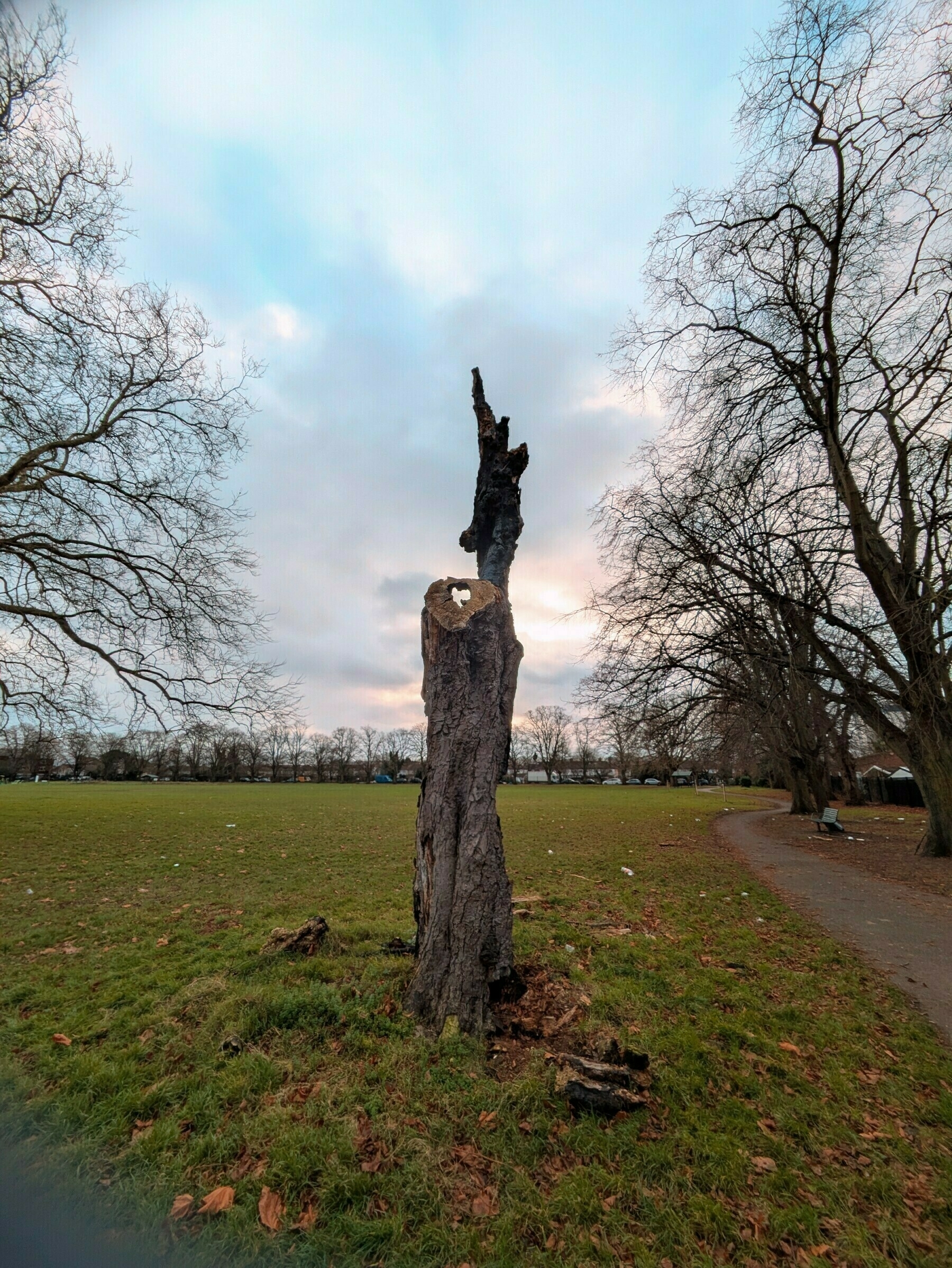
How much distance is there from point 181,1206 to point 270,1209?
1.21ft


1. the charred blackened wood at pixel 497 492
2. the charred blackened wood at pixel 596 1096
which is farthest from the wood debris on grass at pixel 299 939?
the charred blackened wood at pixel 497 492

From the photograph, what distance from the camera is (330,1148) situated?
98.3 inches

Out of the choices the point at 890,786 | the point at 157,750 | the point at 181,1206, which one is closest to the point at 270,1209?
the point at 181,1206

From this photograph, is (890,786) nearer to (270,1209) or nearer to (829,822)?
(829,822)

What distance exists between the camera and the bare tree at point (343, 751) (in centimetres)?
8669

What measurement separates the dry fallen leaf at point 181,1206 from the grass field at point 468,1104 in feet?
0.08

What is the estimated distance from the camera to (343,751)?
292ft

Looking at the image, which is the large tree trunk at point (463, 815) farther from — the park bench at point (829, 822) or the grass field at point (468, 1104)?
the park bench at point (829, 822)

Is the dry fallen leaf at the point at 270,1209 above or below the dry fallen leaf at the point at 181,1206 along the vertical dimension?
below

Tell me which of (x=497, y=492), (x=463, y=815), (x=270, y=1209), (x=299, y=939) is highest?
(x=497, y=492)

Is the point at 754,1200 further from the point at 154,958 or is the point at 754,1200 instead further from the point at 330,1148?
the point at 154,958

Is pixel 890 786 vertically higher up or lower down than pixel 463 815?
lower down

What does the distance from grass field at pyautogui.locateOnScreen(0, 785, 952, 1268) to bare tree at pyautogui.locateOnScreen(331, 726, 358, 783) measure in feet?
274

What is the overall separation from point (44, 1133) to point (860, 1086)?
458 cm
